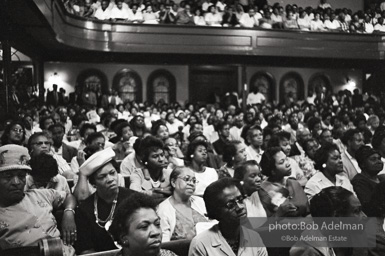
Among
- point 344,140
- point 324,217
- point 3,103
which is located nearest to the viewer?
point 324,217

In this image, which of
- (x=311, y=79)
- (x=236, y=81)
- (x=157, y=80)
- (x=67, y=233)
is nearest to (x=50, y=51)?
(x=157, y=80)

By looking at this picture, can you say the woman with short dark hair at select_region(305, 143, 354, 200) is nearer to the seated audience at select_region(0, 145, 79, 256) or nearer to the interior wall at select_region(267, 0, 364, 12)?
the seated audience at select_region(0, 145, 79, 256)

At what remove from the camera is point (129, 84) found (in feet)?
57.1

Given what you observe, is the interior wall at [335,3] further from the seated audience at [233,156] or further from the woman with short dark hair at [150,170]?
the woman with short dark hair at [150,170]

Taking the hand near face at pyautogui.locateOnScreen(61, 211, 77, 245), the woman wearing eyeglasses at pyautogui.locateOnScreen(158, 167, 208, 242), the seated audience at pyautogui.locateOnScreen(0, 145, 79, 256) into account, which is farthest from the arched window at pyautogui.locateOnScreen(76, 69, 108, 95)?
the hand near face at pyautogui.locateOnScreen(61, 211, 77, 245)

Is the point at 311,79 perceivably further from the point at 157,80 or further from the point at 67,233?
the point at 67,233

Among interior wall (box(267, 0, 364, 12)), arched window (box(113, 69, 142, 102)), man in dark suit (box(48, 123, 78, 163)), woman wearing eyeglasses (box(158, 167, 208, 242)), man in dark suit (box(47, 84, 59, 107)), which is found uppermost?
interior wall (box(267, 0, 364, 12))

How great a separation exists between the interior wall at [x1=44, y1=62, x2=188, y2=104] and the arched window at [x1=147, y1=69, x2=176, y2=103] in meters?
0.14

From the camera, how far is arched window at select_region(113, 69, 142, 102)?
56.6 ft

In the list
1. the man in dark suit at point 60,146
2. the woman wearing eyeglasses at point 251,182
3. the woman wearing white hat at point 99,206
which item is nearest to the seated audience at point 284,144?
the woman wearing eyeglasses at point 251,182

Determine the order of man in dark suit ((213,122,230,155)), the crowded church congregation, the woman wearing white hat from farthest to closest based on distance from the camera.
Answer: man in dark suit ((213,122,230,155))
the woman wearing white hat
the crowded church congregation

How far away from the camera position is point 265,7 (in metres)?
16.3

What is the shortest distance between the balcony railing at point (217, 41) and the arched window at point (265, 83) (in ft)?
9.54

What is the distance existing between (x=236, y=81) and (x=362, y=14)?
5053 mm
